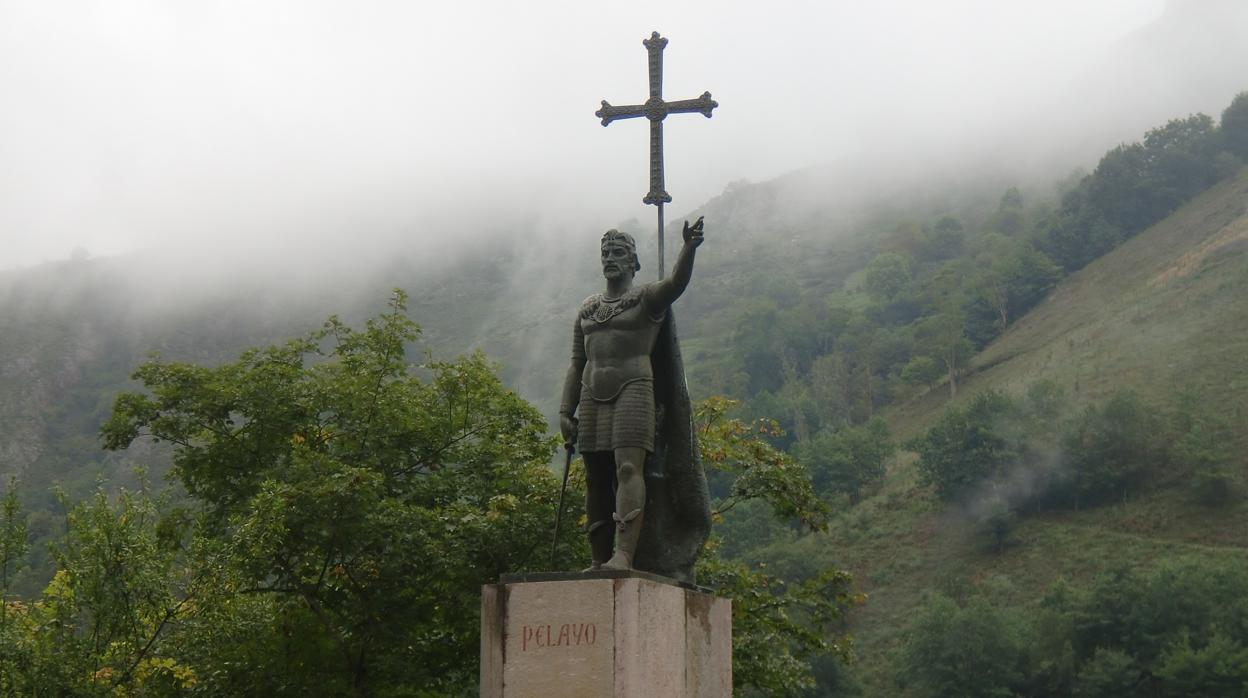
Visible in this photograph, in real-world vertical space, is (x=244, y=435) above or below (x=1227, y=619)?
above

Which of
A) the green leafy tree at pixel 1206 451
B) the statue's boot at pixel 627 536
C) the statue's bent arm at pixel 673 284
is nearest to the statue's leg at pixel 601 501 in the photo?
the statue's boot at pixel 627 536

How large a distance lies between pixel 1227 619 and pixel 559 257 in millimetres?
134556

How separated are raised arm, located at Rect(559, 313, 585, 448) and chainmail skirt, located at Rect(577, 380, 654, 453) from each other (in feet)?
0.68

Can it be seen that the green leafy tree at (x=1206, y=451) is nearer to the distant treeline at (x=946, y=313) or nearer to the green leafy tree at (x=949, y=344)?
the green leafy tree at (x=949, y=344)

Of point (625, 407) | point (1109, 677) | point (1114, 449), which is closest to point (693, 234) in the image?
point (625, 407)

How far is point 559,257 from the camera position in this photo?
584 ft

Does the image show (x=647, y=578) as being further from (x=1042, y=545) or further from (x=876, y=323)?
(x=876, y=323)

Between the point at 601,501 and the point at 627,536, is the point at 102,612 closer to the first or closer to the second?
the point at 601,501

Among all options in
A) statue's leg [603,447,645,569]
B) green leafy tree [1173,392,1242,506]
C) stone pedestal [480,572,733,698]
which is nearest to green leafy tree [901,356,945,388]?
green leafy tree [1173,392,1242,506]

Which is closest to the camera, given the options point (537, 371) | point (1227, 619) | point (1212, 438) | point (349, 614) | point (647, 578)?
point (647, 578)

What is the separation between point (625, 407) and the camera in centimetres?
898

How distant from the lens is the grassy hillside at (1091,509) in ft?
198

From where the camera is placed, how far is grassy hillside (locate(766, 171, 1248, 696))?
60438 mm

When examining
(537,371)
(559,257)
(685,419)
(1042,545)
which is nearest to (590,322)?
(685,419)
